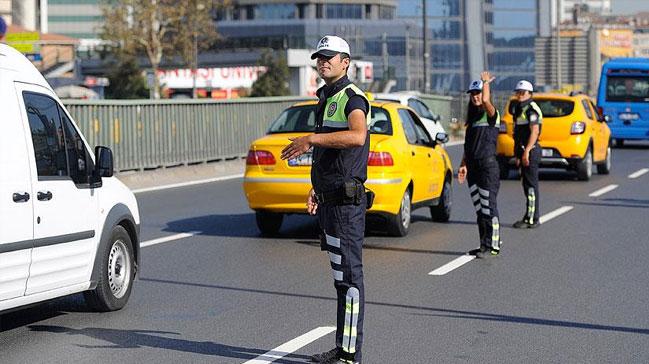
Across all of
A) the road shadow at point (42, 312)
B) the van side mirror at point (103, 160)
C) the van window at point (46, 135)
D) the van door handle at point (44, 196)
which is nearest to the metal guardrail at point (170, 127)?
the road shadow at point (42, 312)

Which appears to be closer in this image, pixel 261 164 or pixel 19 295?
pixel 19 295

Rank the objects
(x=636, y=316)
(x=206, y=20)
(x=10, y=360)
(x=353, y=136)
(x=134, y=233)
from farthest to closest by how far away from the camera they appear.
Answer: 1. (x=206, y=20)
2. (x=134, y=233)
3. (x=636, y=316)
4. (x=10, y=360)
5. (x=353, y=136)

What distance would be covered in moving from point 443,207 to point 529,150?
1.39m

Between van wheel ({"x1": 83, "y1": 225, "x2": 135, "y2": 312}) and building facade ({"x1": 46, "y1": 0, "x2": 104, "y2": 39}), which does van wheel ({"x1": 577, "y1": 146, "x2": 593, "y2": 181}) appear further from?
building facade ({"x1": 46, "y1": 0, "x2": 104, "y2": 39})

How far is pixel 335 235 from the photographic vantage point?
24.9 feet

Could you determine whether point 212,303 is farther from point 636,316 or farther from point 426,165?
point 426,165

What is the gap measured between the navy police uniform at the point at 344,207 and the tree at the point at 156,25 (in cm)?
7906

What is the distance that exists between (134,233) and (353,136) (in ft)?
11.3

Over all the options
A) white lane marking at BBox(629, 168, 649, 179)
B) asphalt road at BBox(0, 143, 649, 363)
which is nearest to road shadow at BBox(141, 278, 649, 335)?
asphalt road at BBox(0, 143, 649, 363)

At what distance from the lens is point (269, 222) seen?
1559 centimetres

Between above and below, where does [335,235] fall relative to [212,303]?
above

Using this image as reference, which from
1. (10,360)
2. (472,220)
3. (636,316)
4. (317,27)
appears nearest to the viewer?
(10,360)

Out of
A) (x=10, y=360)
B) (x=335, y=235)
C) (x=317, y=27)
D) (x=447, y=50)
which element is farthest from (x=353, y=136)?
(x=447, y=50)

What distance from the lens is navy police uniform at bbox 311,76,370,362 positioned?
297 inches
